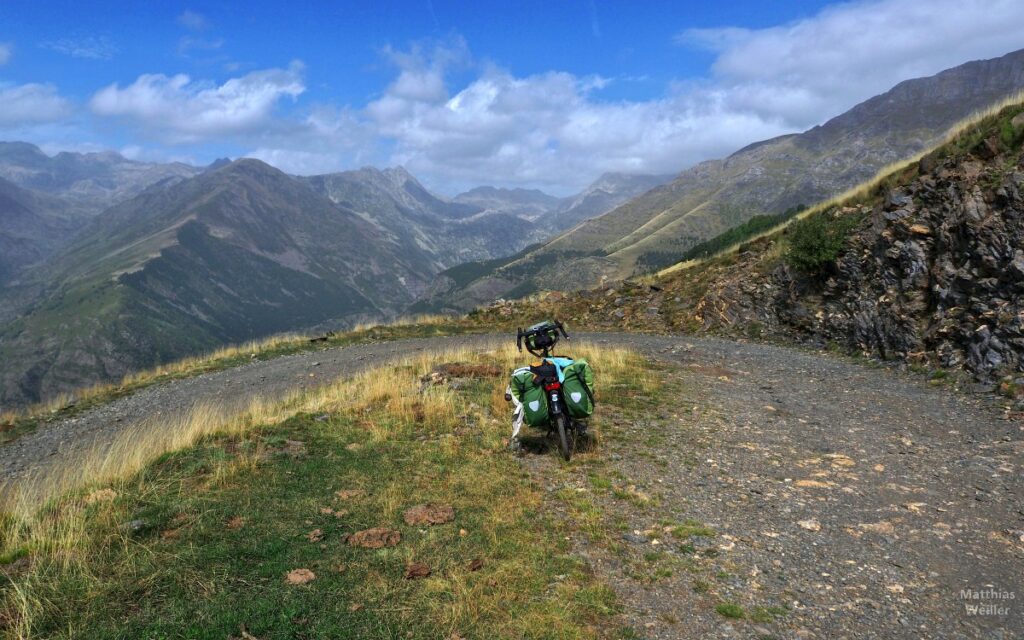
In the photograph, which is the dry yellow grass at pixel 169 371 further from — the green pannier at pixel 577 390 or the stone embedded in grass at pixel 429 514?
the green pannier at pixel 577 390

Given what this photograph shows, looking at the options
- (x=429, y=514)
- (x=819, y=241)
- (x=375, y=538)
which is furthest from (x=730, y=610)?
(x=819, y=241)

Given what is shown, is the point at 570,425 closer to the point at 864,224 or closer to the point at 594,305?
the point at 864,224

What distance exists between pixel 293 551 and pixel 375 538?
91cm

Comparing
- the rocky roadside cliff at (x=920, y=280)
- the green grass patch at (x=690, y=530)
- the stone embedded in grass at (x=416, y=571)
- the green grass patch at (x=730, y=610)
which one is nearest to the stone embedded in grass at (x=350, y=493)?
the stone embedded in grass at (x=416, y=571)

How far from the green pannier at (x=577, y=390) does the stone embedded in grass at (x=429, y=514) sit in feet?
9.23

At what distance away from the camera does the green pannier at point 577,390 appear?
8.88m

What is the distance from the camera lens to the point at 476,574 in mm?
5480

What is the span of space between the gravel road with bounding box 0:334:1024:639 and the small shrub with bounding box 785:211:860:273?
787cm

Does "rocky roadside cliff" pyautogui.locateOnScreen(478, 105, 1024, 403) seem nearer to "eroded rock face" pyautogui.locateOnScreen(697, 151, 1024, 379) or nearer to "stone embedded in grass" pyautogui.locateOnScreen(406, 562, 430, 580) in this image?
"eroded rock face" pyautogui.locateOnScreen(697, 151, 1024, 379)

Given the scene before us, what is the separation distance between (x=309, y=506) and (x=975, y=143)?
73.9ft

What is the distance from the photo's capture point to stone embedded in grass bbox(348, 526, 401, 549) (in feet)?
20.1

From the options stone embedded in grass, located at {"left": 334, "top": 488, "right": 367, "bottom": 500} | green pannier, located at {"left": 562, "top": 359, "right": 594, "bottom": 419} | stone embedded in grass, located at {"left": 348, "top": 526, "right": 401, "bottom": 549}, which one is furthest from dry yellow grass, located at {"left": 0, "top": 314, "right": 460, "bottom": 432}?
green pannier, located at {"left": 562, "top": 359, "right": 594, "bottom": 419}

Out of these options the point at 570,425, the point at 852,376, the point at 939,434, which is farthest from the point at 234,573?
the point at 852,376

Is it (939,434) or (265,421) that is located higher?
(265,421)
